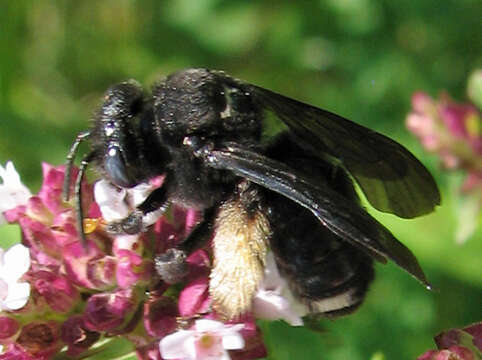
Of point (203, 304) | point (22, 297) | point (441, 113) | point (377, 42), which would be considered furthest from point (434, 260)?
point (22, 297)

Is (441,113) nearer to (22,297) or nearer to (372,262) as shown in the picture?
(372,262)

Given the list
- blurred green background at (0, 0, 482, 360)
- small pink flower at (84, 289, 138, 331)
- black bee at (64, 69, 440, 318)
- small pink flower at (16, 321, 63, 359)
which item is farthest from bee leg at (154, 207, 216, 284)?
blurred green background at (0, 0, 482, 360)

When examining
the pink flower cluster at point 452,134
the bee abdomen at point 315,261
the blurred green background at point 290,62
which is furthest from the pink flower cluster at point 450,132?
the bee abdomen at point 315,261

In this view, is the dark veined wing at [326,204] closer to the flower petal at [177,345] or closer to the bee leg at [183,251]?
the bee leg at [183,251]

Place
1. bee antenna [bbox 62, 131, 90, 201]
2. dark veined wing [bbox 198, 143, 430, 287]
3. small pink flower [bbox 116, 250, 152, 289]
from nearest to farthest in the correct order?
dark veined wing [bbox 198, 143, 430, 287]
bee antenna [bbox 62, 131, 90, 201]
small pink flower [bbox 116, 250, 152, 289]

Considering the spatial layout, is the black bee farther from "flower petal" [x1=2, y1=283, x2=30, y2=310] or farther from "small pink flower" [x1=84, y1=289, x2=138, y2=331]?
"flower petal" [x1=2, y1=283, x2=30, y2=310]

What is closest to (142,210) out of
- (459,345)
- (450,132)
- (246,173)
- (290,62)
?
(246,173)
